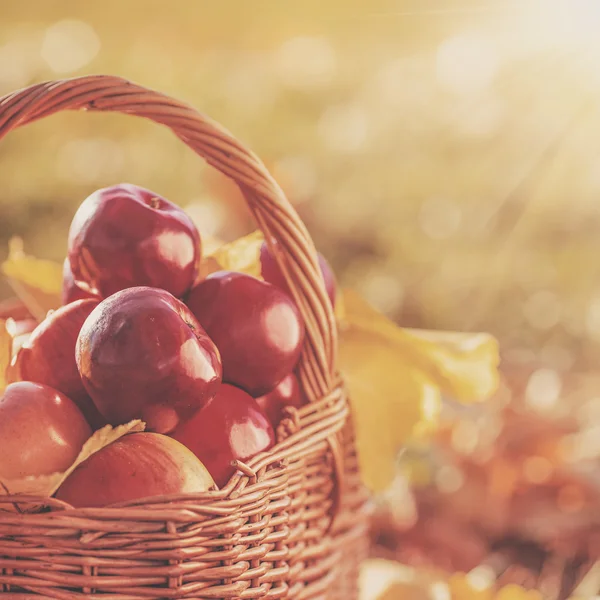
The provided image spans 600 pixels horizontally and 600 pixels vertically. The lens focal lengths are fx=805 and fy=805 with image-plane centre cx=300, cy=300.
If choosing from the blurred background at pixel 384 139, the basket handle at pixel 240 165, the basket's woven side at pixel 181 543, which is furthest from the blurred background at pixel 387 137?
the basket's woven side at pixel 181 543

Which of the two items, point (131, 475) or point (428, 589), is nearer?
point (131, 475)

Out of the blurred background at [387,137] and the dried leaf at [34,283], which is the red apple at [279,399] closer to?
the dried leaf at [34,283]

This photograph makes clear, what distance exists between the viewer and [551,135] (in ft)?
8.66

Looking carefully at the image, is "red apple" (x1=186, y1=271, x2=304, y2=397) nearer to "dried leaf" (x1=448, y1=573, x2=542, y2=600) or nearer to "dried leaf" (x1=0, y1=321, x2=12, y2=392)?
"dried leaf" (x1=0, y1=321, x2=12, y2=392)

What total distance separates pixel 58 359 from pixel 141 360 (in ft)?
0.33

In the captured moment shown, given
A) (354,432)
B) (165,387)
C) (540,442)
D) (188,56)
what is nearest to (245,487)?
(165,387)

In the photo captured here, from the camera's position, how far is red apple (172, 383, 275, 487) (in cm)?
62

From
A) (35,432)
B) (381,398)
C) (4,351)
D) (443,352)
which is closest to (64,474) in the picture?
(35,432)

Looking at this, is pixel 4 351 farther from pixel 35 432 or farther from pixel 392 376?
pixel 392 376

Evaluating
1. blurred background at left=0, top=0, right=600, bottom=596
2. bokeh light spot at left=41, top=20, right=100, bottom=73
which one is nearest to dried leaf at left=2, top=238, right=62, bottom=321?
blurred background at left=0, top=0, right=600, bottom=596

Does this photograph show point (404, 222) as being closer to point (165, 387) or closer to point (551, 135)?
point (551, 135)

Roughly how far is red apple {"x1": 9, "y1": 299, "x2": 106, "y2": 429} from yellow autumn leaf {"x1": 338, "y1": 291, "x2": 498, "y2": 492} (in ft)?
0.90

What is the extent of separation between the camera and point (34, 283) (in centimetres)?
86

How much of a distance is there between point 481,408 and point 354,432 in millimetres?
756
